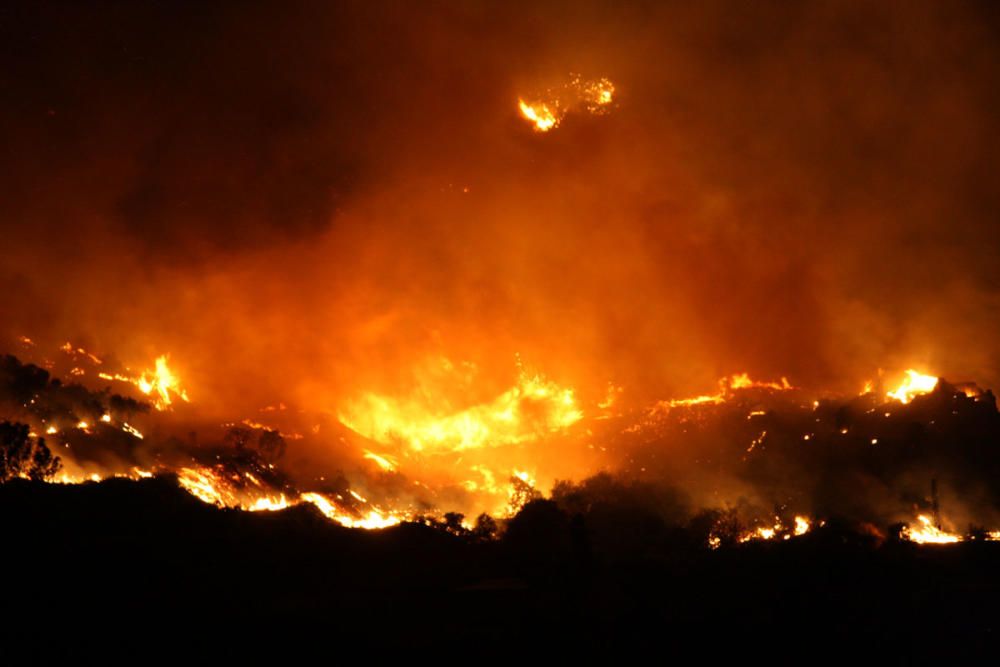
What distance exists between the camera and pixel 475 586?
39.7 m

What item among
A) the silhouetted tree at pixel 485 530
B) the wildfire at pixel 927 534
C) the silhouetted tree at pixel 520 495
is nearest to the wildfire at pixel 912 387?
the wildfire at pixel 927 534

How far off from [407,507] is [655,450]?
3128 cm

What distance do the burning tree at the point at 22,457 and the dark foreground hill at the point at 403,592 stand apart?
21.0 ft

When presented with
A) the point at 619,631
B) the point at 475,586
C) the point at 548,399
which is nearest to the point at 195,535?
the point at 475,586

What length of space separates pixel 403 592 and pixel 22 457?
2602cm

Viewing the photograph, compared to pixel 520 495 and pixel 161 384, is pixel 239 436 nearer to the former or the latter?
pixel 161 384

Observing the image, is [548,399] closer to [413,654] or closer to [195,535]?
[195,535]

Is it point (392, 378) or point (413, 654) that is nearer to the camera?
point (413, 654)

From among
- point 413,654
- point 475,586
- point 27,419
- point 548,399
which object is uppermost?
point 548,399

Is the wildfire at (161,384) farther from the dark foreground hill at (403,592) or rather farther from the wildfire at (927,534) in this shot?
the wildfire at (927,534)

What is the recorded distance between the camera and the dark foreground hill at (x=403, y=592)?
32.4 metres

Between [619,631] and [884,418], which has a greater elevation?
[884,418]

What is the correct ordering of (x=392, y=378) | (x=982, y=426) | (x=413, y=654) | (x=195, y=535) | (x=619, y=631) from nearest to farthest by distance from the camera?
1. (x=413, y=654)
2. (x=619, y=631)
3. (x=195, y=535)
4. (x=982, y=426)
5. (x=392, y=378)

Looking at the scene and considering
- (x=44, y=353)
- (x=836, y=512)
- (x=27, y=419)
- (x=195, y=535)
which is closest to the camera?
(x=195, y=535)
